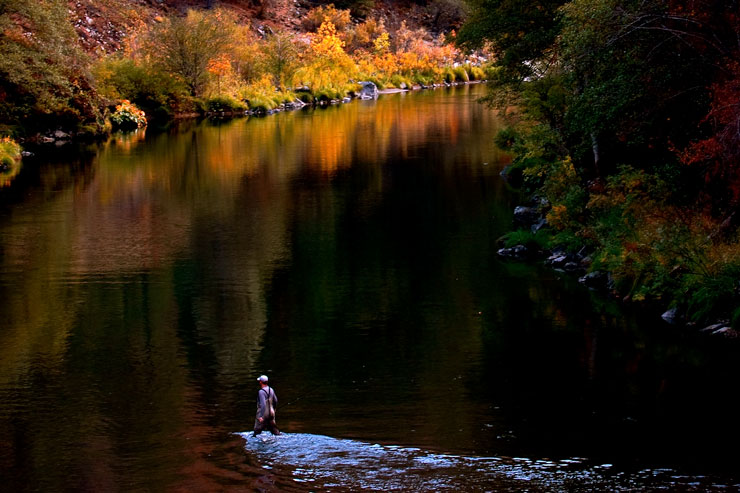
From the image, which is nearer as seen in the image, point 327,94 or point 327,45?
point 327,94

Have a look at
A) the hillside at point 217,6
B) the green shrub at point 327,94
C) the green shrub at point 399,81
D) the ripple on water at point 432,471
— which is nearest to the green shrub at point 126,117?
the hillside at point 217,6

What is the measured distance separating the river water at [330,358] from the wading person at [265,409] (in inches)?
8.7

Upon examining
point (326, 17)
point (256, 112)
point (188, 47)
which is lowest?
point (256, 112)

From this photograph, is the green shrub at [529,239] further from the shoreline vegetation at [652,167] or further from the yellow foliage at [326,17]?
the yellow foliage at [326,17]

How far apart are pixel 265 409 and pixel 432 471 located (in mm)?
3047

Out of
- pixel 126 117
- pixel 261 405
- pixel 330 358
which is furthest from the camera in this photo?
pixel 126 117

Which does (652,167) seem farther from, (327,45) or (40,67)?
(327,45)

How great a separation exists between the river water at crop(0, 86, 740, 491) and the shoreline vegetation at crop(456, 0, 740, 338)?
1.05 metres

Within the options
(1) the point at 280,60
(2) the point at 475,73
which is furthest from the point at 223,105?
(2) the point at 475,73

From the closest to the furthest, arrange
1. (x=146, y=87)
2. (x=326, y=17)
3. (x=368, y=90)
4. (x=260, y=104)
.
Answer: (x=146, y=87) < (x=260, y=104) < (x=368, y=90) < (x=326, y=17)

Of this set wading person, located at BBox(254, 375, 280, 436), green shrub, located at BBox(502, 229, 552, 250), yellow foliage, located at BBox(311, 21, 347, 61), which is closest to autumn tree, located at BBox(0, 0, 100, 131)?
green shrub, located at BBox(502, 229, 552, 250)

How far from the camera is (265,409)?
1617 centimetres

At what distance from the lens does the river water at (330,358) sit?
1565 centimetres

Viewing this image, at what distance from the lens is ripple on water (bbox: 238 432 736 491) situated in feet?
47.8
